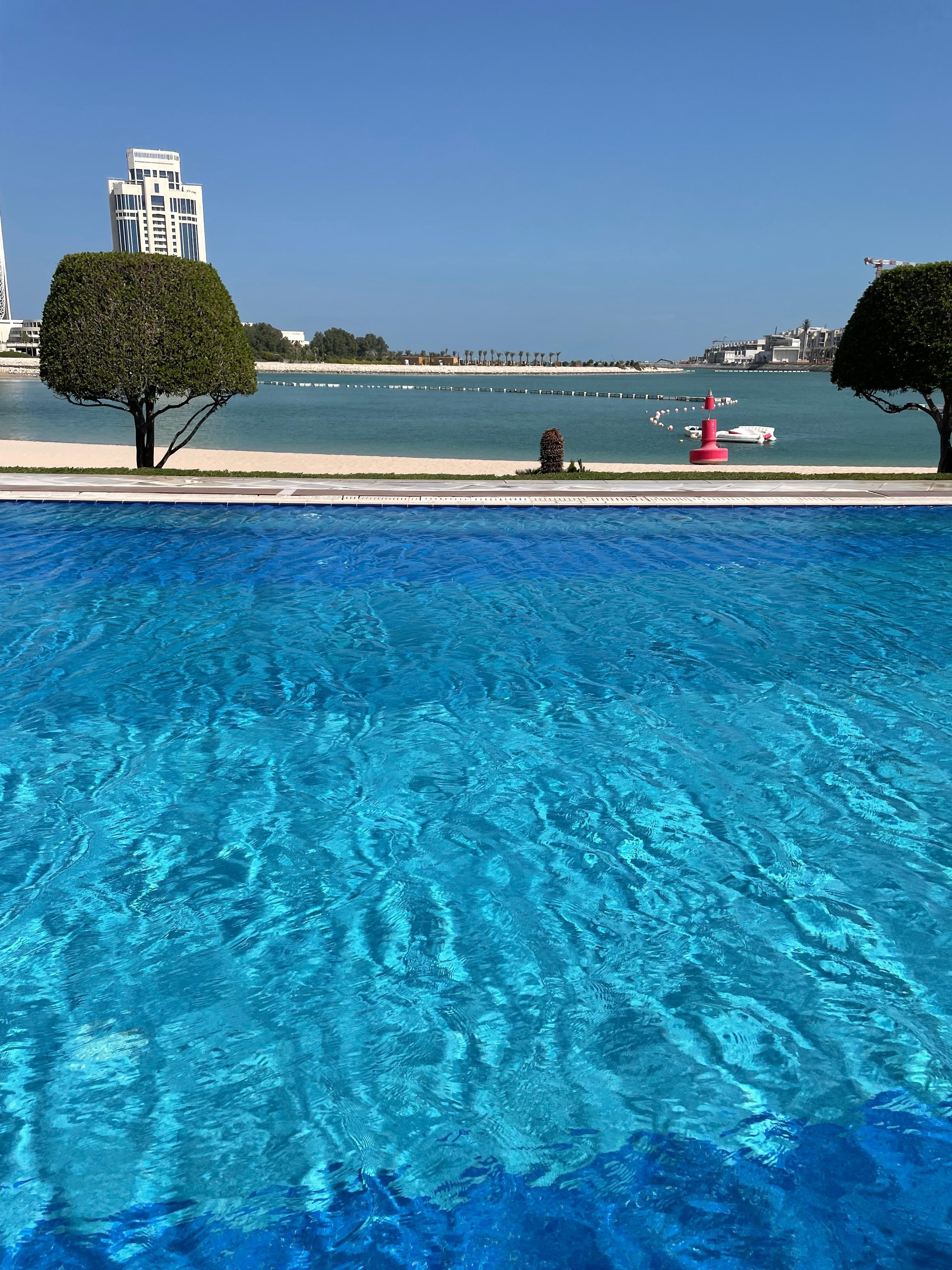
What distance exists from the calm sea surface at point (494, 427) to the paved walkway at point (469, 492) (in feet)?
49.6

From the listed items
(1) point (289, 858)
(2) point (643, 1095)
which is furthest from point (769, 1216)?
(1) point (289, 858)

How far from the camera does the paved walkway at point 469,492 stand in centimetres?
1755

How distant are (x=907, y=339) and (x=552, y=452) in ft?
27.4

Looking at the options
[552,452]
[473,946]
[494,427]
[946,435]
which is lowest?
[473,946]

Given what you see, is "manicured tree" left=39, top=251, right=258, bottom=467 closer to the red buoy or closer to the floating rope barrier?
the red buoy

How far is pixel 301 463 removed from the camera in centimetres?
3111

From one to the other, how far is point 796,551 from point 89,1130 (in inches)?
514

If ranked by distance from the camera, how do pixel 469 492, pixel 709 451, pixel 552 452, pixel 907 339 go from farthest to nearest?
pixel 709 451 < pixel 552 452 < pixel 907 339 < pixel 469 492

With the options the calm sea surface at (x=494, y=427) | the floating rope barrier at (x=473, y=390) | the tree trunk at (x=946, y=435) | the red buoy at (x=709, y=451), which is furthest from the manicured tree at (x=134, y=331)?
the floating rope barrier at (x=473, y=390)

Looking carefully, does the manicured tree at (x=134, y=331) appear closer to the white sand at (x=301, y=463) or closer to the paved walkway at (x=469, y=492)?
the paved walkway at (x=469, y=492)

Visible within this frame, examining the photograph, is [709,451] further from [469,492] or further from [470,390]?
[470,390]

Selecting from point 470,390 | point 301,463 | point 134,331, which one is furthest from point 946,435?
point 470,390

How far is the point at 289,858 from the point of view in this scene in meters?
6.09

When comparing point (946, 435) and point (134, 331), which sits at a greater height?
point (134, 331)
